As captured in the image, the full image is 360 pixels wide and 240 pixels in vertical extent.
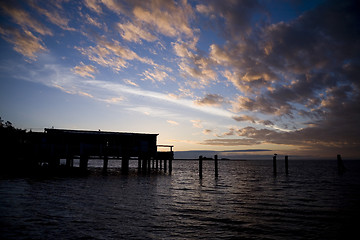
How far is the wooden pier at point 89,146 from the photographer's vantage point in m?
26.9

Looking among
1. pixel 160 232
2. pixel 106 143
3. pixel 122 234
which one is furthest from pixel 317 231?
pixel 106 143

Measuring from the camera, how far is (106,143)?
31.7 meters

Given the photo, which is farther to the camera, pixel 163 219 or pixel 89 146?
pixel 89 146

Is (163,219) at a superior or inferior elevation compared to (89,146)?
inferior

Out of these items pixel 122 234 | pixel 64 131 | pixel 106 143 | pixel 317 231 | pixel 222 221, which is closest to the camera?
pixel 122 234

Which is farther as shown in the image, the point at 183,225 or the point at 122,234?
the point at 183,225

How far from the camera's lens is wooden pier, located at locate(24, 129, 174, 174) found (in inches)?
1059

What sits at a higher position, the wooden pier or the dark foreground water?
the wooden pier

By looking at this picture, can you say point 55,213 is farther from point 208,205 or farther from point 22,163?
point 22,163

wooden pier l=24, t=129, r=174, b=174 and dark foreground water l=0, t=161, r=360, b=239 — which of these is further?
wooden pier l=24, t=129, r=174, b=174

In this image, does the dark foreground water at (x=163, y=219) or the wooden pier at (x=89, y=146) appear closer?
the dark foreground water at (x=163, y=219)

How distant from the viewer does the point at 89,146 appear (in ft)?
92.9

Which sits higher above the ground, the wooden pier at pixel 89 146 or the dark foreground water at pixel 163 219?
the wooden pier at pixel 89 146

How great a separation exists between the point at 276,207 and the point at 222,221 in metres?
4.44
